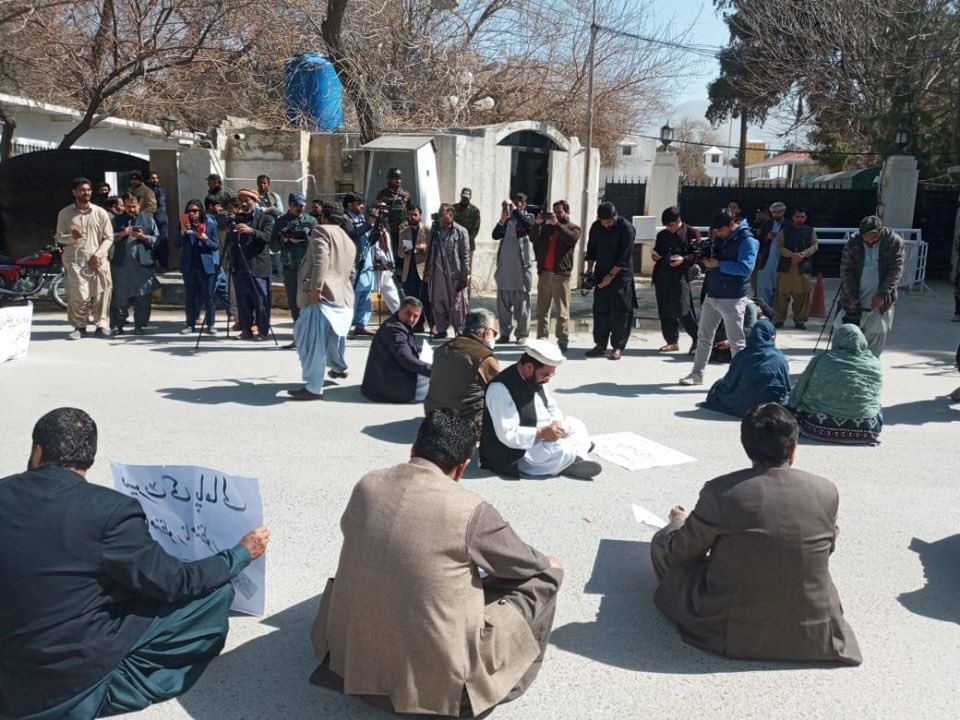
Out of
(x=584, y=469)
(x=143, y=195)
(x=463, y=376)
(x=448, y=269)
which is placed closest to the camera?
Result: (x=584, y=469)

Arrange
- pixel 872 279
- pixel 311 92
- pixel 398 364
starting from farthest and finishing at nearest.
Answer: pixel 311 92, pixel 872 279, pixel 398 364

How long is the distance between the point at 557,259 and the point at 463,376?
4.47m

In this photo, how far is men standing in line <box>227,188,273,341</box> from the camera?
1089 centimetres

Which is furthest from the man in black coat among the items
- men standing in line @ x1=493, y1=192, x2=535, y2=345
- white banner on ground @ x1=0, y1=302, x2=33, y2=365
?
white banner on ground @ x1=0, y1=302, x2=33, y2=365

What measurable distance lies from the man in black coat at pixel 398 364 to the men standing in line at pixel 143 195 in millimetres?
6419

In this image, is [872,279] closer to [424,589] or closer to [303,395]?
[303,395]

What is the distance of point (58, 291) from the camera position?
13141 mm

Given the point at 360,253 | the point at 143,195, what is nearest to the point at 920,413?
the point at 360,253

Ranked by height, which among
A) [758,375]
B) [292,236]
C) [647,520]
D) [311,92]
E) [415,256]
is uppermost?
[311,92]

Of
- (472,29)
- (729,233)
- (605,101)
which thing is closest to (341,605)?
(729,233)

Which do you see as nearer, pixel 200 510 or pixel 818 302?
pixel 200 510

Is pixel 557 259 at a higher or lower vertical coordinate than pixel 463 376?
higher

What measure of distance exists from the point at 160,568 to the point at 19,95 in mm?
17453

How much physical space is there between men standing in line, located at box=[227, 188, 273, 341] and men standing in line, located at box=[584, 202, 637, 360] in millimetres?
3859
